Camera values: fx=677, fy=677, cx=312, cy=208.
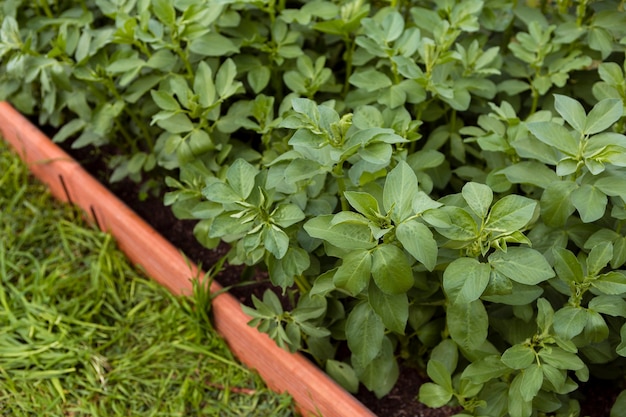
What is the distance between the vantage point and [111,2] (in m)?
2.14

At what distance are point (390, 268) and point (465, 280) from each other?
147 millimetres

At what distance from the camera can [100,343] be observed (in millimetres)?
2100

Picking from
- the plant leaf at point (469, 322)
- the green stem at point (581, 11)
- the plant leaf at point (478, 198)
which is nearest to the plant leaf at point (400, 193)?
the plant leaf at point (478, 198)

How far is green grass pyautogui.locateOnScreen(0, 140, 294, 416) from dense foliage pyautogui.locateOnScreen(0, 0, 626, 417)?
307 mm

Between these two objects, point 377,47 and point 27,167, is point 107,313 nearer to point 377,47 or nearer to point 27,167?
point 27,167

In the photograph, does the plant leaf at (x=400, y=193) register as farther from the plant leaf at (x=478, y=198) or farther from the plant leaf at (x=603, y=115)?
the plant leaf at (x=603, y=115)

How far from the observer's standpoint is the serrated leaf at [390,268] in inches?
52.9

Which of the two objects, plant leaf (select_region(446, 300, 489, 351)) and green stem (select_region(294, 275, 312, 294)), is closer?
plant leaf (select_region(446, 300, 489, 351))

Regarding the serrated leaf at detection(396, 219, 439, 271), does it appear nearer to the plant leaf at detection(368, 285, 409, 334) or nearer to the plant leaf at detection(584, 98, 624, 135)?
the plant leaf at detection(368, 285, 409, 334)

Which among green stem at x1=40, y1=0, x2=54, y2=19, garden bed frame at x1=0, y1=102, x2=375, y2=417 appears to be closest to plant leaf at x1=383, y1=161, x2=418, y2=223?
garden bed frame at x1=0, y1=102, x2=375, y2=417

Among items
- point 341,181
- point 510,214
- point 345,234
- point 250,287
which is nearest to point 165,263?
point 250,287

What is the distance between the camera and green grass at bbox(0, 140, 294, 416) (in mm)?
1938

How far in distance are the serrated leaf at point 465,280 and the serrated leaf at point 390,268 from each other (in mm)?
81

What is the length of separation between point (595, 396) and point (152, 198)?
1583mm
